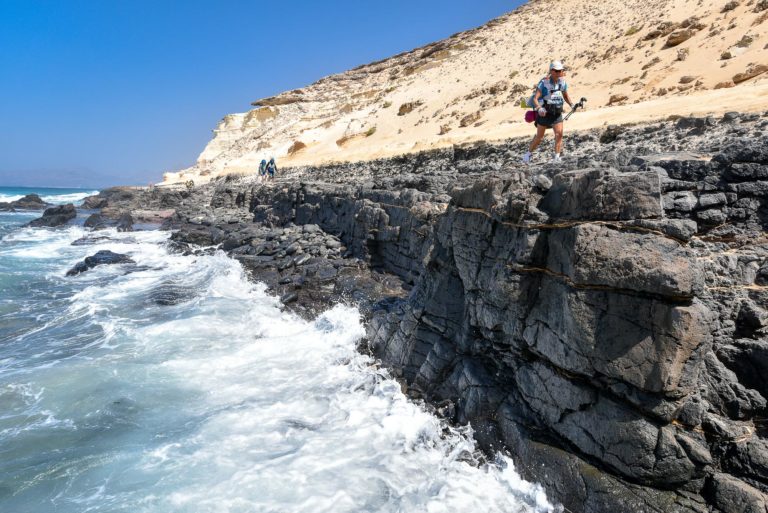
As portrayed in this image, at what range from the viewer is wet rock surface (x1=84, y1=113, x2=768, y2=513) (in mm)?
4312

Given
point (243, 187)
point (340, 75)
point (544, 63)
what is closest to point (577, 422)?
point (243, 187)

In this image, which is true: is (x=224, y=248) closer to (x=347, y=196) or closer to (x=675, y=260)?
(x=347, y=196)

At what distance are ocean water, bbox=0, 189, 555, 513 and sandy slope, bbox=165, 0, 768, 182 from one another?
11040 mm

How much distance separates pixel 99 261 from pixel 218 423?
1622cm

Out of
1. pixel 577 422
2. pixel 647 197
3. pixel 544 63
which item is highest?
pixel 544 63

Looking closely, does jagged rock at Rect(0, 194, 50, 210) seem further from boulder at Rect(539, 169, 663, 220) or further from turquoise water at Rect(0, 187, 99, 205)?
boulder at Rect(539, 169, 663, 220)

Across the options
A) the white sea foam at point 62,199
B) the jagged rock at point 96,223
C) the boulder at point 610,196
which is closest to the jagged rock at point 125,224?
the jagged rock at point 96,223

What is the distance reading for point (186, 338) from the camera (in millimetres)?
11227

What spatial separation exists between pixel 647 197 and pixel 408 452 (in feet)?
15.9

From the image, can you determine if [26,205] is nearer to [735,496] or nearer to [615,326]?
[615,326]

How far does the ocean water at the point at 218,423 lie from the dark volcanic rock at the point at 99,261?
5.22 metres

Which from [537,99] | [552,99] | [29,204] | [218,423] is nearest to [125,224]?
[218,423]

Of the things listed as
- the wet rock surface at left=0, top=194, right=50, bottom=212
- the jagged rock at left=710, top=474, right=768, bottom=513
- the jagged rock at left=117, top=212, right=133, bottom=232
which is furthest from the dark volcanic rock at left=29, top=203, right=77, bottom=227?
the jagged rock at left=710, top=474, right=768, bottom=513

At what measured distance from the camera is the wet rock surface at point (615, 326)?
4.31 meters
